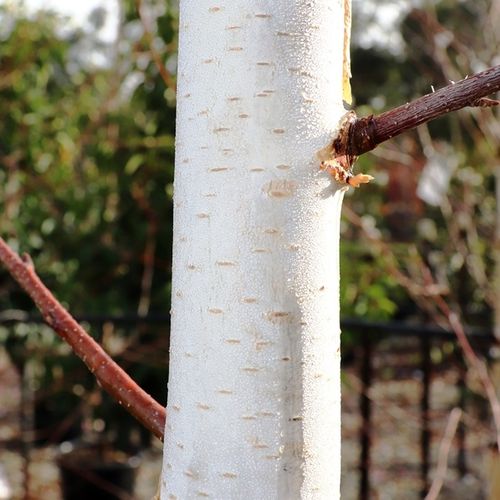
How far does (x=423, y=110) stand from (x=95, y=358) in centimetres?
46

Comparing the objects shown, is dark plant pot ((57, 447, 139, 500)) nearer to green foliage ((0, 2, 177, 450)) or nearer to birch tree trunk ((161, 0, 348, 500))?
green foliage ((0, 2, 177, 450))

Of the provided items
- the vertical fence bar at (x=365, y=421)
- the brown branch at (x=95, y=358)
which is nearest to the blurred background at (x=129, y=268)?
the vertical fence bar at (x=365, y=421)

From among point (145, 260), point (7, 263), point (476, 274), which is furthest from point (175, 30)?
point (7, 263)

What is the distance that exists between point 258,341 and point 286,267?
64 mm

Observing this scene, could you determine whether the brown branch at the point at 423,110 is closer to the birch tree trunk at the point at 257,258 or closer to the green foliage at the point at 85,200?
the birch tree trunk at the point at 257,258

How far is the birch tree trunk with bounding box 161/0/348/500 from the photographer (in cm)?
63

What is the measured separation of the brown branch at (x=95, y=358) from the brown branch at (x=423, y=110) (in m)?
0.35

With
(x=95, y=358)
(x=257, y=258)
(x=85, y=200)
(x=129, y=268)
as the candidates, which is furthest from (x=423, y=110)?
(x=85, y=200)

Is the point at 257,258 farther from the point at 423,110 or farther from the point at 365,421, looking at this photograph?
the point at 365,421

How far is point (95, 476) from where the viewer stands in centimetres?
400

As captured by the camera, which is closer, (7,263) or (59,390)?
(7,263)

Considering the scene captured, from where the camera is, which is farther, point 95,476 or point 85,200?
point 85,200

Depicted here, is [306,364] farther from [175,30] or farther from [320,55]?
[175,30]

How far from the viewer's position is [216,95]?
0.65 m
